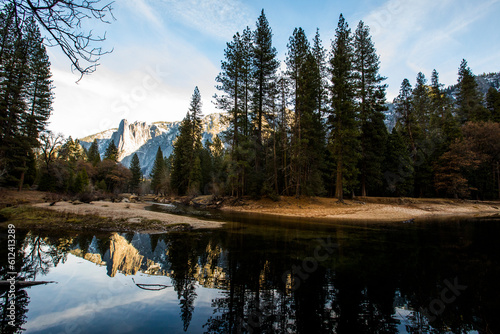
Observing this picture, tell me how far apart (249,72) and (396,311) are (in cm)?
2816

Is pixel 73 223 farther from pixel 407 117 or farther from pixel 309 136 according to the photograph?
pixel 407 117

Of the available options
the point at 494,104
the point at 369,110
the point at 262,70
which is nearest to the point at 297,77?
the point at 262,70

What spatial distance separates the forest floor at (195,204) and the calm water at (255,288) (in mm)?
3819

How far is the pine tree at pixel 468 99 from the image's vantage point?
131 feet

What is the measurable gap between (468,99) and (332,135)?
132ft

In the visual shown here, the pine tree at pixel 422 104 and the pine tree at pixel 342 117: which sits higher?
the pine tree at pixel 422 104

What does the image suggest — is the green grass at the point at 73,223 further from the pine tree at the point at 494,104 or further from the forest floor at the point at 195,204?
the pine tree at the point at 494,104

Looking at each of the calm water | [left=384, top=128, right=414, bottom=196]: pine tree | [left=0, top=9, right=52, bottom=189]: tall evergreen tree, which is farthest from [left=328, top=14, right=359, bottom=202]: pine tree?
[left=0, top=9, right=52, bottom=189]: tall evergreen tree

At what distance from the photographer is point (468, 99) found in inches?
1688

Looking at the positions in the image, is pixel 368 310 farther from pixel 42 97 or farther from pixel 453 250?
pixel 42 97

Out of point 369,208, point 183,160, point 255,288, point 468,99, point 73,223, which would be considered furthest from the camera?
point 183,160

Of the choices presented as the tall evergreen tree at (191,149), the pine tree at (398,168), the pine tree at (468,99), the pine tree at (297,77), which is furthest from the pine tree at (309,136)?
the pine tree at (468,99)

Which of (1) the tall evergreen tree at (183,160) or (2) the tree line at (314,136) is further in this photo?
(1) the tall evergreen tree at (183,160)

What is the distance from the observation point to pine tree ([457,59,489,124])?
1573 inches
